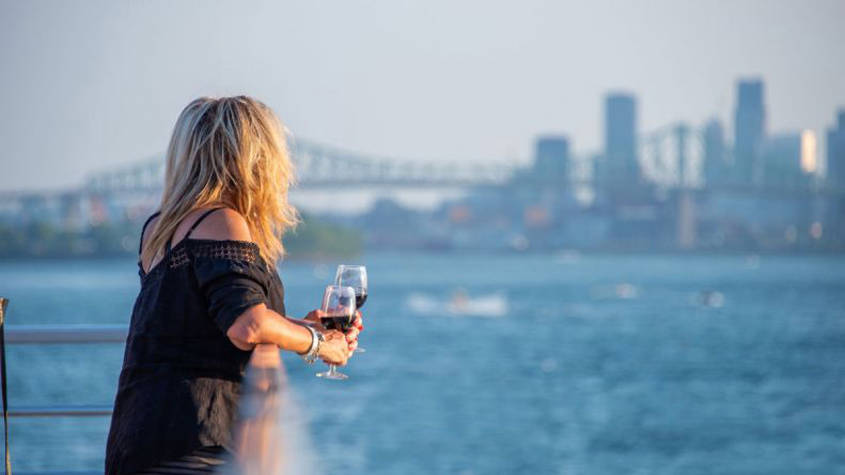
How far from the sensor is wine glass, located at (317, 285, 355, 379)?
2373 millimetres

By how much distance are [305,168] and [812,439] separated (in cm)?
4325

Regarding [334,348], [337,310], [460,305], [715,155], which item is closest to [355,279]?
[337,310]

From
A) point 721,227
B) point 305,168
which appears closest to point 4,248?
point 305,168

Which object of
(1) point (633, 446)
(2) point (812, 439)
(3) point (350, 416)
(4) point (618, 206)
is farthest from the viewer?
(4) point (618, 206)

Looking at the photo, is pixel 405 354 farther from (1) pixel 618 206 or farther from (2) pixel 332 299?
(1) pixel 618 206

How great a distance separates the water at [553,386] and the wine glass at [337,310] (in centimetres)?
24

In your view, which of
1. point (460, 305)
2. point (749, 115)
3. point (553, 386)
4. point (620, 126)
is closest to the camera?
point (553, 386)

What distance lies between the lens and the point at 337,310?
240 centimetres

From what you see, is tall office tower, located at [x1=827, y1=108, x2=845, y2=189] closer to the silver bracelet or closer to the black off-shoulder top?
the silver bracelet

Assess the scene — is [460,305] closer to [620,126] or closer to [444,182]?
[444,182]

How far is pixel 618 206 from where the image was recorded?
75125 millimetres

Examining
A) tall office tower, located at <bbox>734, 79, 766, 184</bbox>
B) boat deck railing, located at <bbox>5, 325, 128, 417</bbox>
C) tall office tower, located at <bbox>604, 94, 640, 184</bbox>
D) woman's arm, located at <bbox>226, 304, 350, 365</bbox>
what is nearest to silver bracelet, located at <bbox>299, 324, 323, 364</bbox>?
woman's arm, located at <bbox>226, 304, 350, 365</bbox>

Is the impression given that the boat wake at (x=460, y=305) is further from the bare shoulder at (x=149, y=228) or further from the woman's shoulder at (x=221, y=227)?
the woman's shoulder at (x=221, y=227)

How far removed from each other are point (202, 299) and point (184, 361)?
98 millimetres
